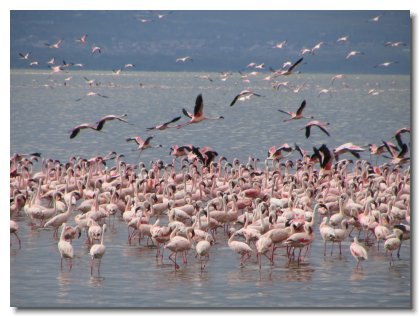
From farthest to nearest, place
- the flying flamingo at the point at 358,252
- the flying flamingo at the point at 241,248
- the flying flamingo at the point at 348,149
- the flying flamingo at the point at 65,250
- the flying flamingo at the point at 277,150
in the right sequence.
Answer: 1. the flying flamingo at the point at 277,150
2. the flying flamingo at the point at 348,149
3. the flying flamingo at the point at 241,248
4. the flying flamingo at the point at 358,252
5. the flying flamingo at the point at 65,250

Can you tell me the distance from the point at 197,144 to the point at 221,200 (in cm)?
111

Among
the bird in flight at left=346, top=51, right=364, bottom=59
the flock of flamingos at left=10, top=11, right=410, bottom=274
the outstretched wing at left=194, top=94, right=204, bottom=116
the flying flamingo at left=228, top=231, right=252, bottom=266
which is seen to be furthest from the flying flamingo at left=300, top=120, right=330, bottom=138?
the flying flamingo at left=228, top=231, right=252, bottom=266

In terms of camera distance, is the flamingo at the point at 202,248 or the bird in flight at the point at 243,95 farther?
the bird in flight at the point at 243,95

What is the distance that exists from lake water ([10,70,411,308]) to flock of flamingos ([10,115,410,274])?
0.46ft

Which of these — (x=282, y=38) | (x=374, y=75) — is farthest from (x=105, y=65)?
(x=374, y=75)

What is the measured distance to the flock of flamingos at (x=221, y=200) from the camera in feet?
37.0

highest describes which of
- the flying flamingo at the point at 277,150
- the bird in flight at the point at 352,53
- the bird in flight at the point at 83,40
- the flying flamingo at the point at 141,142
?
the bird in flight at the point at 83,40

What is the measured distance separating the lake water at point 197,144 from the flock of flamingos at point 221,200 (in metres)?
0.14

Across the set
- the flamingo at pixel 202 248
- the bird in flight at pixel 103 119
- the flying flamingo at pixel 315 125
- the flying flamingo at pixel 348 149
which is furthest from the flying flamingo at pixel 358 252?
the bird in flight at pixel 103 119

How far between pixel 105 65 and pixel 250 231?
2.07 metres

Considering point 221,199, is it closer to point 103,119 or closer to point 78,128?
point 103,119

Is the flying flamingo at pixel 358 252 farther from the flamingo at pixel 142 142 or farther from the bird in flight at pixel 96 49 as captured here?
the bird in flight at pixel 96 49

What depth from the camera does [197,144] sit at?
11656 mm

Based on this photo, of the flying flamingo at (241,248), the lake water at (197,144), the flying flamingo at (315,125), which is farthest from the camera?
the flying flamingo at (315,125)
